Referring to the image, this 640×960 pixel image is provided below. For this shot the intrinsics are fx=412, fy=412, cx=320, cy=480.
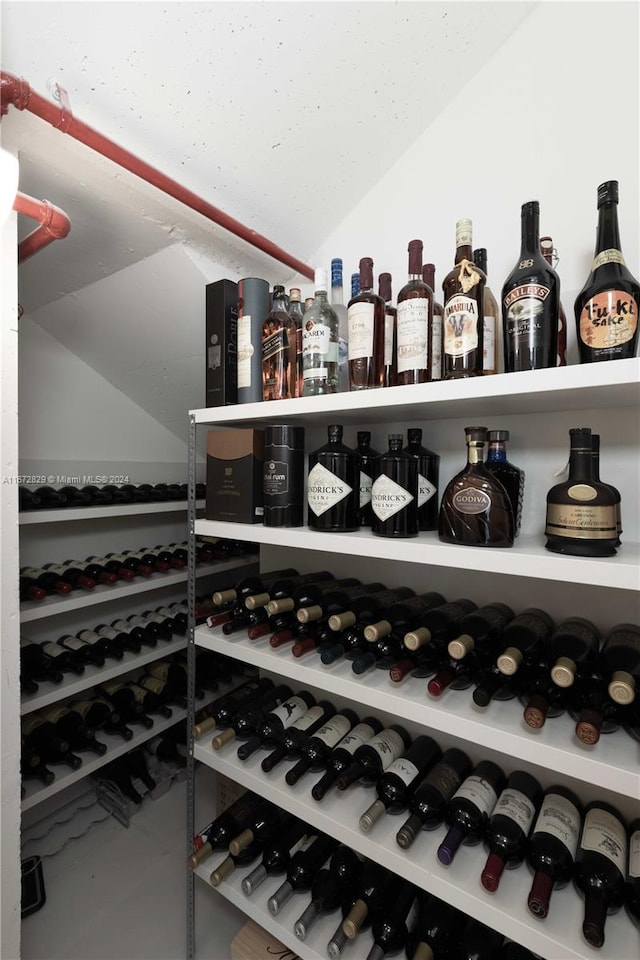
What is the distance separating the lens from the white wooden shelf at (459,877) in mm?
631

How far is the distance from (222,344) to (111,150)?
1.47ft

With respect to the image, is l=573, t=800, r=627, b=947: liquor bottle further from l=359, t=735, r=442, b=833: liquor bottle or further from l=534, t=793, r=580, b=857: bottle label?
l=359, t=735, r=442, b=833: liquor bottle

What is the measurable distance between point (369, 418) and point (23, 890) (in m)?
1.80

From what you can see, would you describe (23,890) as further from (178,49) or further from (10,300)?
(178,49)

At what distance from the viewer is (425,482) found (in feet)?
3.01

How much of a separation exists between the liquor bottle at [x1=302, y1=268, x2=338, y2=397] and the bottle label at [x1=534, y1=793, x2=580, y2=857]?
933 millimetres

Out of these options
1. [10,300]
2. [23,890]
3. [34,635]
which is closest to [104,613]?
[34,635]

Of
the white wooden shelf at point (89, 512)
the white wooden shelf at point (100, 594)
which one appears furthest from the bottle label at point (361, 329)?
the white wooden shelf at point (100, 594)

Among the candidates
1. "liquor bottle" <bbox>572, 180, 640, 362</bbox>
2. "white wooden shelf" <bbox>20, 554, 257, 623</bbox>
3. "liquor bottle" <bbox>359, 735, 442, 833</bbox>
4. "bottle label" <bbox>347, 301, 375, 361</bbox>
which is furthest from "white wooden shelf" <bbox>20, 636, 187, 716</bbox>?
"liquor bottle" <bbox>572, 180, 640, 362</bbox>

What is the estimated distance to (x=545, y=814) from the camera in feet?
2.52

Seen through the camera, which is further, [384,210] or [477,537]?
[384,210]

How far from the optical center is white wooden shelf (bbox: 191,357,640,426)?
59cm

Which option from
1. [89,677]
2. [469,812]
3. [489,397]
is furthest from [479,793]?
[89,677]

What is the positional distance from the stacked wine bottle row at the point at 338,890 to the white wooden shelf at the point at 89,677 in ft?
2.00
